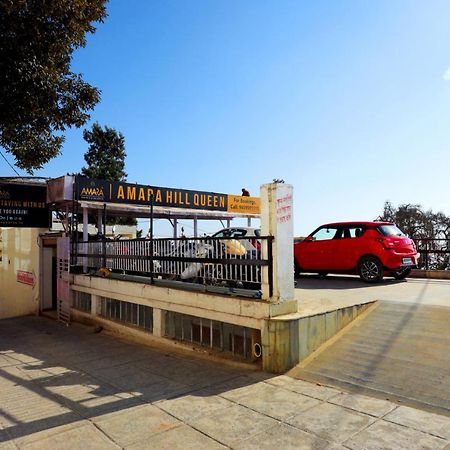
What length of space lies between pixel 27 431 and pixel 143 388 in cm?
154

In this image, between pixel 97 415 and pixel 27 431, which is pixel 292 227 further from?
pixel 27 431

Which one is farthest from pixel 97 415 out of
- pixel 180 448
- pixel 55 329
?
pixel 55 329

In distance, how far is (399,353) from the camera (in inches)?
210

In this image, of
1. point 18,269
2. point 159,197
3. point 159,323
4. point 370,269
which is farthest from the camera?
point 18,269

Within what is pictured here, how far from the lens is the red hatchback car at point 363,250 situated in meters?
9.73

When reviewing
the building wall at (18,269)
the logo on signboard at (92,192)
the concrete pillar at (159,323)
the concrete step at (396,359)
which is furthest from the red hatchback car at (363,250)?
the building wall at (18,269)

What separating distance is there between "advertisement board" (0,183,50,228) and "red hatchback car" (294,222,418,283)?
9.05 m

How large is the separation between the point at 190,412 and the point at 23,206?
37.4 ft

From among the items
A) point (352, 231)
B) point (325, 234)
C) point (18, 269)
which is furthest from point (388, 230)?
point (18, 269)

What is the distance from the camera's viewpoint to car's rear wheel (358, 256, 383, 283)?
9.82 meters

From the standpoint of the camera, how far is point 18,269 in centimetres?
1469

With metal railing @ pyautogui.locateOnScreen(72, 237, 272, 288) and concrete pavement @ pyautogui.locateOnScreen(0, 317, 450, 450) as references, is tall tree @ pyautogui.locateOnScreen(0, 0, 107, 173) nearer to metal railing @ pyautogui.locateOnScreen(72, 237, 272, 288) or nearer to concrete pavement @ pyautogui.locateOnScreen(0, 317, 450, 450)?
metal railing @ pyautogui.locateOnScreen(72, 237, 272, 288)

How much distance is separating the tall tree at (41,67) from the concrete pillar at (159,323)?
15.5ft

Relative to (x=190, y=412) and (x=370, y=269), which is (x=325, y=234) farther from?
(x=190, y=412)
